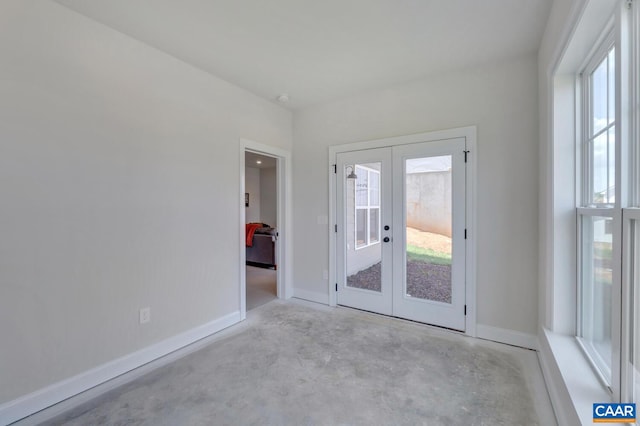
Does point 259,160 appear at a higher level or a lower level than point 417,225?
higher

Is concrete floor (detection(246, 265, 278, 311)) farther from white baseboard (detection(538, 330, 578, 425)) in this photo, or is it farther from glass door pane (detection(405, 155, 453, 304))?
white baseboard (detection(538, 330, 578, 425))

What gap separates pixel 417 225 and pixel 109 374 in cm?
303

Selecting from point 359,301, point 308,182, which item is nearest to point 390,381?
point 359,301

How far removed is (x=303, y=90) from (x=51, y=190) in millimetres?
2503

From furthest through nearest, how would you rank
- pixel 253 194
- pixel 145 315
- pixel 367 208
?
1. pixel 253 194
2. pixel 367 208
3. pixel 145 315

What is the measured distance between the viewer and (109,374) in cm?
211

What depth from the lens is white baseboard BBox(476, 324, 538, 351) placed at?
250 cm

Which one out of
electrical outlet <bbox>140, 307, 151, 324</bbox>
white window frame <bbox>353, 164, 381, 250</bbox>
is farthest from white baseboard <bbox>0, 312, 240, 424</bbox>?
white window frame <bbox>353, 164, 381, 250</bbox>

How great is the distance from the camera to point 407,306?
3.13 metres

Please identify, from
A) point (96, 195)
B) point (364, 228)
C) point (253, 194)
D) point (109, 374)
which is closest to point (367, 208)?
point (364, 228)

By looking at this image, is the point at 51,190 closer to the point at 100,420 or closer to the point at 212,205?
the point at 212,205

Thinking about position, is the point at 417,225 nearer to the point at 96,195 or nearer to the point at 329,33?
the point at 329,33

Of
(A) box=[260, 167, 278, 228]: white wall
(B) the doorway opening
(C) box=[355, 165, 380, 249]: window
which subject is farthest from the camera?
(A) box=[260, 167, 278, 228]: white wall

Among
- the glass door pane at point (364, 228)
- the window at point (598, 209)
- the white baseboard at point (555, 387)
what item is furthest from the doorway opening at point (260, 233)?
the window at point (598, 209)
